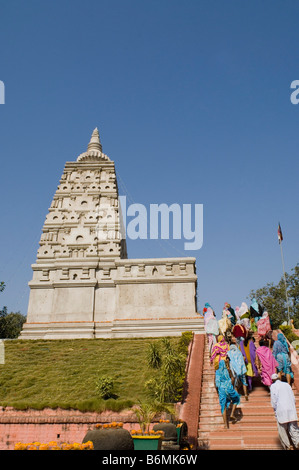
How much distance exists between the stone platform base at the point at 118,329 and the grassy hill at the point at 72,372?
2.75 metres

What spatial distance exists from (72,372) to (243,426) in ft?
27.0

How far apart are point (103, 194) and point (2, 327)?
686 inches

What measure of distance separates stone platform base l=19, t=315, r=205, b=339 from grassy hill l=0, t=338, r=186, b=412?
275 centimetres

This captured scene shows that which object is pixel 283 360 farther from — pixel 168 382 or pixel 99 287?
pixel 99 287

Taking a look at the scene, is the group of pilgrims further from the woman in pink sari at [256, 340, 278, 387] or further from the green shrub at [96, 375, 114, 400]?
the green shrub at [96, 375, 114, 400]

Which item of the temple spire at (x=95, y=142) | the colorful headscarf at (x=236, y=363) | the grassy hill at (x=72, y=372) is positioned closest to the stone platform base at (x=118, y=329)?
the grassy hill at (x=72, y=372)

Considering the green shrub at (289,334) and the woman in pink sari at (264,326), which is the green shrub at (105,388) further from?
the green shrub at (289,334)

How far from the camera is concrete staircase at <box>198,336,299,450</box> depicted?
949 cm

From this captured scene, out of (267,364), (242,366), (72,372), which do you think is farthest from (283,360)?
(72,372)

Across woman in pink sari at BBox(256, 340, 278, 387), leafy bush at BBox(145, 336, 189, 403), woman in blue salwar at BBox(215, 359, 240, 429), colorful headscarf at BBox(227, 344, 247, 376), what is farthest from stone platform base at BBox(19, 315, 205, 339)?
woman in blue salwar at BBox(215, 359, 240, 429)

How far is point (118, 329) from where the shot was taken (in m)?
25.6

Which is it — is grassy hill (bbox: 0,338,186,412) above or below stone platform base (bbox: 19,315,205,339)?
below

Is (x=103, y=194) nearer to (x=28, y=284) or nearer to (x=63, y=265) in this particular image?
(x=63, y=265)

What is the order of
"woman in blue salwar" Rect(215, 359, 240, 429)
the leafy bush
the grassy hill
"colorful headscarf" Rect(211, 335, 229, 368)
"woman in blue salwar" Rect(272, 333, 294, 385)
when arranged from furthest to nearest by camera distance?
the grassy hill
"colorful headscarf" Rect(211, 335, 229, 368)
the leafy bush
"woman in blue salwar" Rect(272, 333, 294, 385)
"woman in blue salwar" Rect(215, 359, 240, 429)
